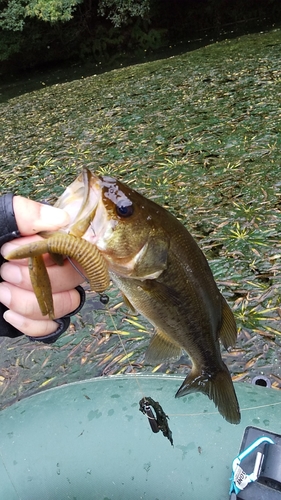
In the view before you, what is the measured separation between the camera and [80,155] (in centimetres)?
823

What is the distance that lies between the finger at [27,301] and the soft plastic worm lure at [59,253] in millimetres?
244

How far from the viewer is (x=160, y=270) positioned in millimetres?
1687

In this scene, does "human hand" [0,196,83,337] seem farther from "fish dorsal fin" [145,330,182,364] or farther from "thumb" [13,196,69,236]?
"fish dorsal fin" [145,330,182,364]

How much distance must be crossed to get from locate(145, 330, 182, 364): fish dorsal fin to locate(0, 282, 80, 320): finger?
0.51 meters

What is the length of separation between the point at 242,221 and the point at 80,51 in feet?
82.7

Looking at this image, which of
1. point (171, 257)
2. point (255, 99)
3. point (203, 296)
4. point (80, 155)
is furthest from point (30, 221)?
point (255, 99)

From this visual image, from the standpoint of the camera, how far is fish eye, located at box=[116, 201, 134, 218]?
1.56 m

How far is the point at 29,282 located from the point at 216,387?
1008mm

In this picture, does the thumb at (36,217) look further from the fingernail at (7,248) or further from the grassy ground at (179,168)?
the grassy ground at (179,168)

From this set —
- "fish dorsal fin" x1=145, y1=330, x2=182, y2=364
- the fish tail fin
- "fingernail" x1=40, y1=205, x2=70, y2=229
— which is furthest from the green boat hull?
"fingernail" x1=40, y1=205, x2=70, y2=229

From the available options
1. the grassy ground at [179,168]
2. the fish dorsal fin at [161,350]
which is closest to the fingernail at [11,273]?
the fish dorsal fin at [161,350]

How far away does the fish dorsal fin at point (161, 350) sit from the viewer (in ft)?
6.79

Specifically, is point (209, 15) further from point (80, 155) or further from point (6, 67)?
point (80, 155)

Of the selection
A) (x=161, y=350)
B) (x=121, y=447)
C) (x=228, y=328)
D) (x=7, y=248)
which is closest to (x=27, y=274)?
(x=7, y=248)
